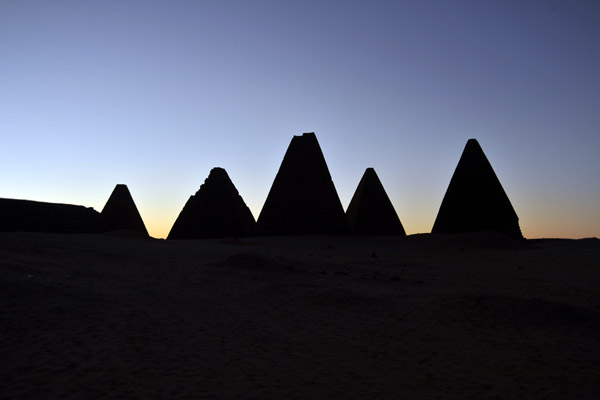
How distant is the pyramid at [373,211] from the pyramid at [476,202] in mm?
5365

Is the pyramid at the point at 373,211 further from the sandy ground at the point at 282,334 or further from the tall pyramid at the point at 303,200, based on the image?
the sandy ground at the point at 282,334

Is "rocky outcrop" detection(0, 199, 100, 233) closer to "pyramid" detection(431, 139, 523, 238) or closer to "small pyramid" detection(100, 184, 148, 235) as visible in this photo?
"small pyramid" detection(100, 184, 148, 235)

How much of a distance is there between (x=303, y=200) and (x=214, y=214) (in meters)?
4.91

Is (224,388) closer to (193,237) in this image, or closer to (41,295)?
(41,295)

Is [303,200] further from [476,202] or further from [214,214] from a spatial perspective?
[476,202]

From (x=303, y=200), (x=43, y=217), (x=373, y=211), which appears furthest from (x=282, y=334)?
(x=373, y=211)

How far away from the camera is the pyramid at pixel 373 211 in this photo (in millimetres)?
23906

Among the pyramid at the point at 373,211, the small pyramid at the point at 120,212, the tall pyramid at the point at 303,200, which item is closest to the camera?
the tall pyramid at the point at 303,200

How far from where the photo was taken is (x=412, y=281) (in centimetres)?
876

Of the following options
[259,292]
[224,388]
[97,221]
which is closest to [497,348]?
[224,388]

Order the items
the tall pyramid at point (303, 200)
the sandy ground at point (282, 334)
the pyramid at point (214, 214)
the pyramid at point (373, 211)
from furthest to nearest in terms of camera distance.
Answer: the pyramid at point (373, 211), the pyramid at point (214, 214), the tall pyramid at point (303, 200), the sandy ground at point (282, 334)

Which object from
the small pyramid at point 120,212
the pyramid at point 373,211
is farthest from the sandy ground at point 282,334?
the small pyramid at point 120,212

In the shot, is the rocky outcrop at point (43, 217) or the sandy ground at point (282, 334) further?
the rocky outcrop at point (43, 217)

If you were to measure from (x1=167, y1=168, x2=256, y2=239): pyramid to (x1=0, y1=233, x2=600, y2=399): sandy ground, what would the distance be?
12.4m
